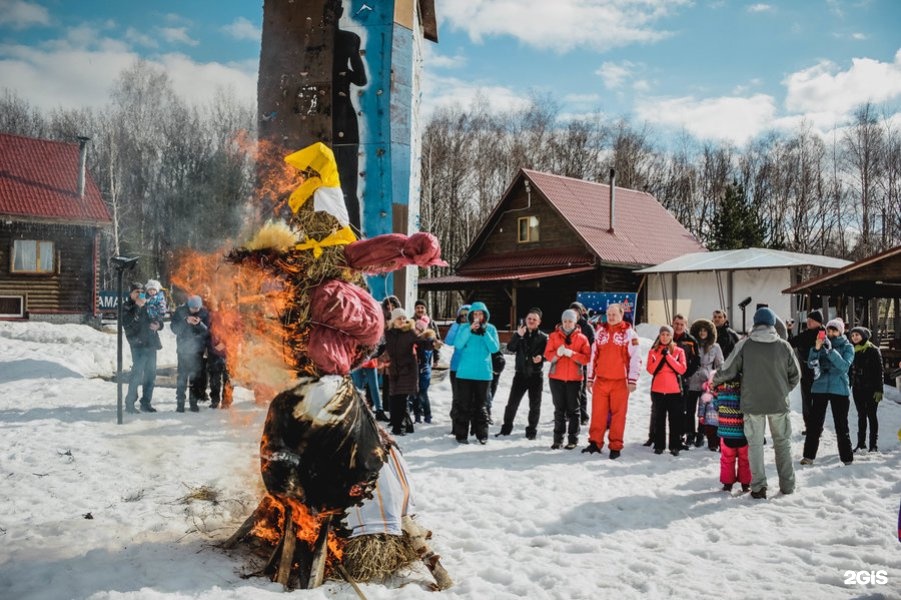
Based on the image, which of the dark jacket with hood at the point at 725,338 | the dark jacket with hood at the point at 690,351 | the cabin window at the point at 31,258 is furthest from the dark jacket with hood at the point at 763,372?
the cabin window at the point at 31,258

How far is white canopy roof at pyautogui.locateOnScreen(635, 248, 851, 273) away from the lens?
2038 centimetres

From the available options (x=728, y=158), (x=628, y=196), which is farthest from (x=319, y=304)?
(x=728, y=158)

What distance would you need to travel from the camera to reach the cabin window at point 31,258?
61.0ft

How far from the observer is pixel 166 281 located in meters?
3.81

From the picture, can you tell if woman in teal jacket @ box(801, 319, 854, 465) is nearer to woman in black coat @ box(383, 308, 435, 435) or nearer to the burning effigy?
woman in black coat @ box(383, 308, 435, 435)

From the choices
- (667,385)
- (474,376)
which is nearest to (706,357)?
(667,385)

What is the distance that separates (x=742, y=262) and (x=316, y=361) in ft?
68.5

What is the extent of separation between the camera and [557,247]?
24.7m

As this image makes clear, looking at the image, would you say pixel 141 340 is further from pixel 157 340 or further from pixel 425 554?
pixel 425 554

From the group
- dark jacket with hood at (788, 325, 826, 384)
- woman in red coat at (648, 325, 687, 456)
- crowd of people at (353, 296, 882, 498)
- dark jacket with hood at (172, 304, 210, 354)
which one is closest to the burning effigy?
crowd of people at (353, 296, 882, 498)

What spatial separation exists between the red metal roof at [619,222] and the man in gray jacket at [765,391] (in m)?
17.0

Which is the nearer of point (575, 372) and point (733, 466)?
point (733, 466)

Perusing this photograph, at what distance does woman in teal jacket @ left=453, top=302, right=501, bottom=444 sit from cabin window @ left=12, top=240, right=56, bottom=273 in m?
16.4

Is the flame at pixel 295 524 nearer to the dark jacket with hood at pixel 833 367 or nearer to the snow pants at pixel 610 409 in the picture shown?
the snow pants at pixel 610 409
